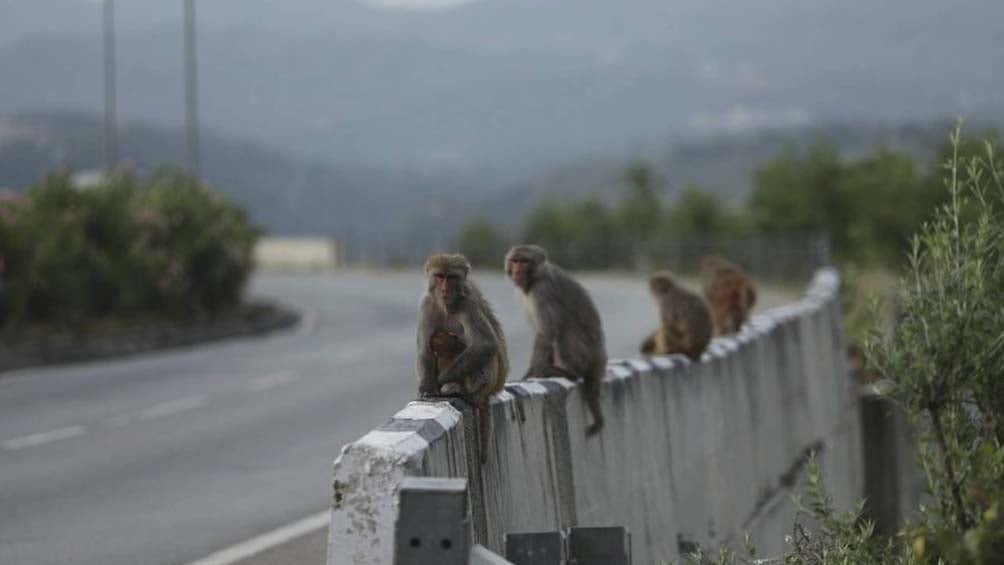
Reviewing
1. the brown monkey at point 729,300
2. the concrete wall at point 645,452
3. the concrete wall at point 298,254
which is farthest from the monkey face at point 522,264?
the concrete wall at point 298,254

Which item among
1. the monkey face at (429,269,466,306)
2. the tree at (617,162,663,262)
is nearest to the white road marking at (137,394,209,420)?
the monkey face at (429,269,466,306)

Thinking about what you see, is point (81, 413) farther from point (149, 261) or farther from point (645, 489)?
point (149, 261)

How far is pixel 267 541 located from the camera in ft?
35.8

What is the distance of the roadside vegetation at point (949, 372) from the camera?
22.8 feet

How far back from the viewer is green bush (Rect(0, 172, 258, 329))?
27.0 metres

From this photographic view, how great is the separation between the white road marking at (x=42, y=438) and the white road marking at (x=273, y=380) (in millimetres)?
4390

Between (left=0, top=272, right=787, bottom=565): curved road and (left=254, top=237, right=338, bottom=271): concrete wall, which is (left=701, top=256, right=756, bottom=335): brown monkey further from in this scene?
(left=254, top=237, right=338, bottom=271): concrete wall

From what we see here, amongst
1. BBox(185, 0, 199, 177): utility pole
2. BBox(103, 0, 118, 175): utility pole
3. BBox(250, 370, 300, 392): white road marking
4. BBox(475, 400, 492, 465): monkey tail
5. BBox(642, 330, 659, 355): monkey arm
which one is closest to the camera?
BBox(475, 400, 492, 465): monkey tail

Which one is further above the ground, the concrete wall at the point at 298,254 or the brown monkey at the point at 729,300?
the brown monkey at the point at 729,300

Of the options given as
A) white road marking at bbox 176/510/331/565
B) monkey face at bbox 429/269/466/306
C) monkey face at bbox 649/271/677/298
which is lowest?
white road marking at bbox 176/510/331/565

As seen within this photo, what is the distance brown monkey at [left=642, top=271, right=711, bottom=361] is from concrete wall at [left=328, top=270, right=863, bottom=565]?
0.58 ft

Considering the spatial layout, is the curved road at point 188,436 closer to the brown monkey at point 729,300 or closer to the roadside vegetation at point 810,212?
the brown monkey at point 729,300

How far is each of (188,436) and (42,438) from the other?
4.25 ft

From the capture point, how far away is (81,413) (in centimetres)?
1891
